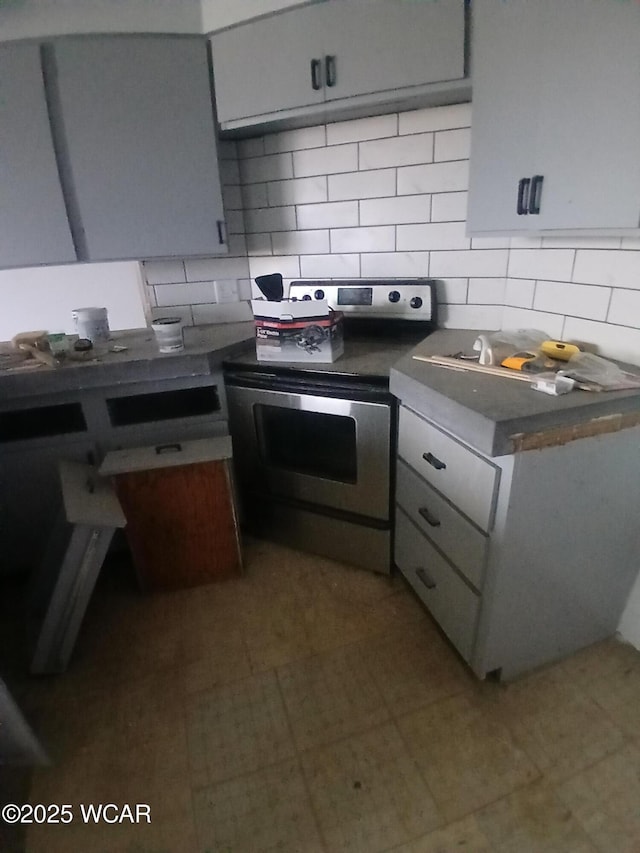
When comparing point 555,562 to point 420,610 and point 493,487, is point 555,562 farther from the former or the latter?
point 420,610

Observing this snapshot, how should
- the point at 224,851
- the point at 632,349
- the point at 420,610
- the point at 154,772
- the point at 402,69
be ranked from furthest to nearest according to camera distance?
the point at 420,610 → the point at 402,69 → the point at 632,349 → the point at 154,772 → the point at 224,851

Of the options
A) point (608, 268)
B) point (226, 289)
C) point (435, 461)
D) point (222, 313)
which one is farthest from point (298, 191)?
point (435, 461)

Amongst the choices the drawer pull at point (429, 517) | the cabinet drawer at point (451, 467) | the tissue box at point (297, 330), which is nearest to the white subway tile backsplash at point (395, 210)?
the tissue box at point (297, 330)

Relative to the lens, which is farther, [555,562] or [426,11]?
[426,11]

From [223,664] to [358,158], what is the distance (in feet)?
6.51

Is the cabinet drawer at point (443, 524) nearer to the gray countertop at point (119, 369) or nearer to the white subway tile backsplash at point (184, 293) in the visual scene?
the gray countertop at point (119, 369)

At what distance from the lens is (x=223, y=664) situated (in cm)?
151

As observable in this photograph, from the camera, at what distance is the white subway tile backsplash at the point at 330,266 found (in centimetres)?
204

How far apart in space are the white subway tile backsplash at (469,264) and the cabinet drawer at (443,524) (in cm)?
87

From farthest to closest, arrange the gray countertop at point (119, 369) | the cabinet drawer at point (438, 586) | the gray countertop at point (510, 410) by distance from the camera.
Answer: the gray countertop at point (119, 369)
the cabinet drawer at point (438, 586)
the gray countertop at point (510, 410)

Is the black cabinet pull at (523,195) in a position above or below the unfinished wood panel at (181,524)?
above

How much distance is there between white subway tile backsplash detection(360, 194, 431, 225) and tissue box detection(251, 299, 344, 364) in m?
0.55

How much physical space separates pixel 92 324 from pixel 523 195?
1662 mm

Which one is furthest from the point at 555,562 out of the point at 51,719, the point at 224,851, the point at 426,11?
the point at 426,11
